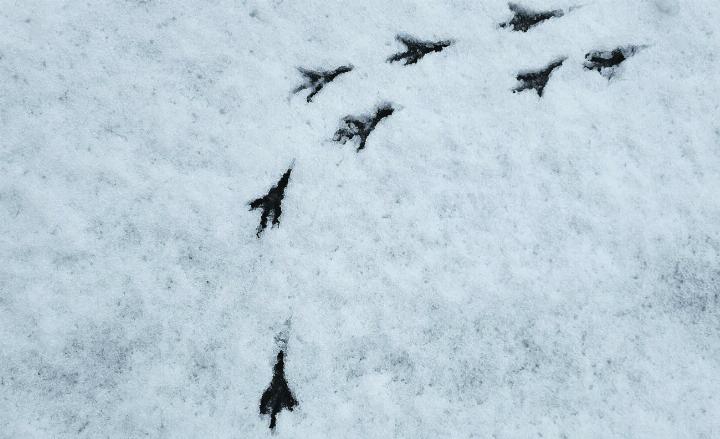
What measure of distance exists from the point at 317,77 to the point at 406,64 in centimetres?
114

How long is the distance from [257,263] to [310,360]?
3.75ft

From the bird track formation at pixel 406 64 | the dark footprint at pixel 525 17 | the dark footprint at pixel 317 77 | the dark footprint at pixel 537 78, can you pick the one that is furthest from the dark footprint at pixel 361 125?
the dark footprint at pixel 525 17

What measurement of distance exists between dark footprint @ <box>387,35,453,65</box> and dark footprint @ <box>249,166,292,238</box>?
2.21 meters

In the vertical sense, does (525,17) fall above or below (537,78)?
above

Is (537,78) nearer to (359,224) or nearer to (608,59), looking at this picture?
(608,59)

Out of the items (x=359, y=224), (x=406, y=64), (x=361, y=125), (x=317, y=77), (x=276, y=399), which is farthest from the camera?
(x=406, y=64)

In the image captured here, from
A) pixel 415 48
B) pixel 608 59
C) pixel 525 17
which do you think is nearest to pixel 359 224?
pixel 415 48

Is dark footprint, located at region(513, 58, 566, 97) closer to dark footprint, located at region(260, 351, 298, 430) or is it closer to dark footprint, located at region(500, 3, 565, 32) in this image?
dark footprint, located at region(500, 3, 565, 32)

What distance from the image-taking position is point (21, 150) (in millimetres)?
5117

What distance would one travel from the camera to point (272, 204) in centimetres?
512

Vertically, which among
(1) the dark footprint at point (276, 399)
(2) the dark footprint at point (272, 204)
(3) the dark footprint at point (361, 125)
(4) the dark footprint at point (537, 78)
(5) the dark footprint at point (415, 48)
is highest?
(4) the dark footprint at point (537, 78)

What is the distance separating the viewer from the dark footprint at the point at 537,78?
5.78 metres

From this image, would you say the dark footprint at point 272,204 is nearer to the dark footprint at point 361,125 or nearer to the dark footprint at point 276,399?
the dark footprint at point 361,125

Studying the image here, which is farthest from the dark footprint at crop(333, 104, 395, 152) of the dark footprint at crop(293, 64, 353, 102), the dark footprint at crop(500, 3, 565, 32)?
the dark footprint at crop(500, 3, 565, 32)
